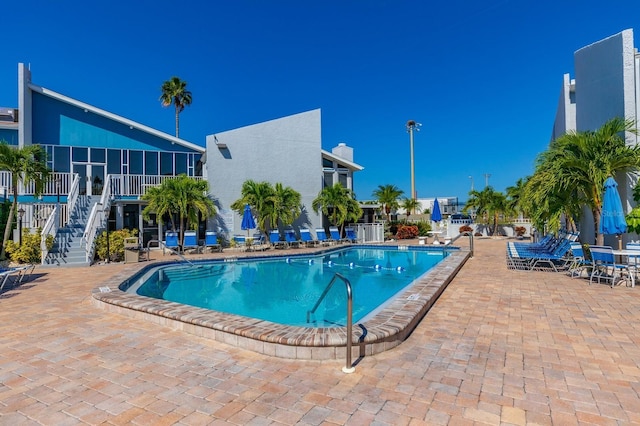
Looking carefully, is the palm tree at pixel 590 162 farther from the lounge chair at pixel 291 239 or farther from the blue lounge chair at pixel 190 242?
the blue lounge chair at pixel 190 242

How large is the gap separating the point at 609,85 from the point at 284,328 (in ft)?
41.9

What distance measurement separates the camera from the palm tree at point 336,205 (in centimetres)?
1958

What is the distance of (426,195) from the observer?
3113 inches

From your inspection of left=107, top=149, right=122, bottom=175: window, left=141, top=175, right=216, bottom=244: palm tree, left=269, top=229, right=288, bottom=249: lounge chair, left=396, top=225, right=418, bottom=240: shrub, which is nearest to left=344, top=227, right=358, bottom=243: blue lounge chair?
left=269, top=229, right=288, bottom=249: lounge chair

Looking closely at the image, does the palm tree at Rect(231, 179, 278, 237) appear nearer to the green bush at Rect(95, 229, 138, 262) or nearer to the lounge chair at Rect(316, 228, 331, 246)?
the lounge chair at Rect(316, 228, 331, 246)

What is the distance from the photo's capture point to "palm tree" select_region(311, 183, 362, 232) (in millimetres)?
19578

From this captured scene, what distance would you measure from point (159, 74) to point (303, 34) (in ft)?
52.3

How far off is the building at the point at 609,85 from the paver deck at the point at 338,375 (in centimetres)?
726

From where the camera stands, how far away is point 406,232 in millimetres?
24125

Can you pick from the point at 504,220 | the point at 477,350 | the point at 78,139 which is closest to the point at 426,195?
the point at 504,220

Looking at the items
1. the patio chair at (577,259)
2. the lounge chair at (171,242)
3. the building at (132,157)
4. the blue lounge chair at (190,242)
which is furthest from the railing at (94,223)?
the patio chair at (577,259)

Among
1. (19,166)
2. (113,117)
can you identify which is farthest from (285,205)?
(19,166)

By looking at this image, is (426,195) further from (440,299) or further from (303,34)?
(440,299)

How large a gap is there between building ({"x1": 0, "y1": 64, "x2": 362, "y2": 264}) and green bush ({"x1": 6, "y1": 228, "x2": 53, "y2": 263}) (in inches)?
96.7
